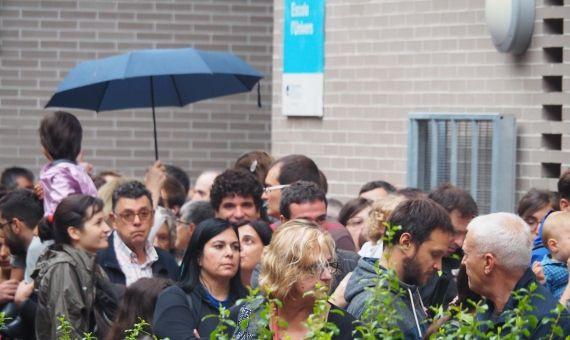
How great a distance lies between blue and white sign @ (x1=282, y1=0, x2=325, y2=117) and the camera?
1291 centimetres

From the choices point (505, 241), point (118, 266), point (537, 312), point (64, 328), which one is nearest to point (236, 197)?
point (118, 266)

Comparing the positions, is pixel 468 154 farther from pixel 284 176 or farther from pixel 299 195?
pixel 299 195

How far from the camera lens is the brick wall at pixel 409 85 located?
11.0m

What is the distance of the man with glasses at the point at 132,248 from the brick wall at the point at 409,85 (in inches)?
144

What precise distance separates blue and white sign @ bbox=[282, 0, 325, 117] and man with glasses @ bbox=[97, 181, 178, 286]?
4.34 m

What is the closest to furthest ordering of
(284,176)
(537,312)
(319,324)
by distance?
1. (319,324)
2. (537,312)
3. (284,176)

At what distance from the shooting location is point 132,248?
8680mm

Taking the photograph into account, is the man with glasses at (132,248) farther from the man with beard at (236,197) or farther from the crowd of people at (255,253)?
the man with beard at (236,197)

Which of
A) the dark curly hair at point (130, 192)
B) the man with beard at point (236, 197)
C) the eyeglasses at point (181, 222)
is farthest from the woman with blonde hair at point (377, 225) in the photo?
the eyeglasses at point (181, 222)

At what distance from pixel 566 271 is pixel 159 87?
228 inches

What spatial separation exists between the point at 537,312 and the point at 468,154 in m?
6.33

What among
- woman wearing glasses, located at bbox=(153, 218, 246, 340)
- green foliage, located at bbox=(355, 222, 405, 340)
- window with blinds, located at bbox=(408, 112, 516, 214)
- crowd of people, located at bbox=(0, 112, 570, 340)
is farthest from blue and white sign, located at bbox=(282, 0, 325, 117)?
green foliage, located at bbox=(355, 222, 405, 340)

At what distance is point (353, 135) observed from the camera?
1274 cm

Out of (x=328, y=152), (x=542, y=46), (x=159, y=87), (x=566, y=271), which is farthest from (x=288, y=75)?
(x=566, y=271)
